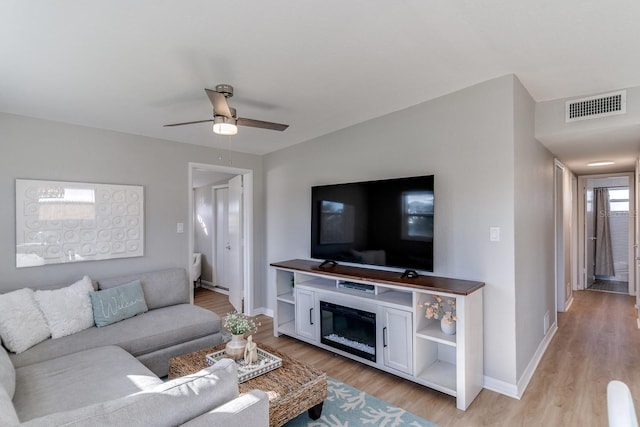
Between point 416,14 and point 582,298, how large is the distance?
573 cm

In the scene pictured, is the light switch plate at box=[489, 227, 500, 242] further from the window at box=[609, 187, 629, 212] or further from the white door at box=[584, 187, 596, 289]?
the window at box=[609, 187, 629, 212]

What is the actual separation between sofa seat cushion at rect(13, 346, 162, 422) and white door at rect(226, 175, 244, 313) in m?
2.42

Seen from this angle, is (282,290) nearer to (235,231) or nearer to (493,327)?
(235,231)

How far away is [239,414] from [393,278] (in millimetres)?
1881

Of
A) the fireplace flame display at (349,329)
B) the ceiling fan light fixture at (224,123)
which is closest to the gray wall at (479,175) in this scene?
the fireplace flame display at (349,329)

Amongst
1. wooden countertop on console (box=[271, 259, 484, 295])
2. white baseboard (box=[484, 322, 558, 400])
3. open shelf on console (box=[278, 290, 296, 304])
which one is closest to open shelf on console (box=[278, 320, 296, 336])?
open shelf on console (box=[278, 290, 296, 304])

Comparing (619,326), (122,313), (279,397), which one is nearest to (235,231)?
(122,313)

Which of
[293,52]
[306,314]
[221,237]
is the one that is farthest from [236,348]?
[221,237]

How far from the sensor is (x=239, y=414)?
1248mm

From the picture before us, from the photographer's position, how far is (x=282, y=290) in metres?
3.99

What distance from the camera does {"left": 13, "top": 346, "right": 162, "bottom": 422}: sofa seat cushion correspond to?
5.89 ft

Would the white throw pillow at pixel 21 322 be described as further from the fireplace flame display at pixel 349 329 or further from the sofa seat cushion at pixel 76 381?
the fireplace flame display at pixel 349 329

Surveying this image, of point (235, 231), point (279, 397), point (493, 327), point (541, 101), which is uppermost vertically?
point (541, 101)

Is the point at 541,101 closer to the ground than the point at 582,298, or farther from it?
farther from it
